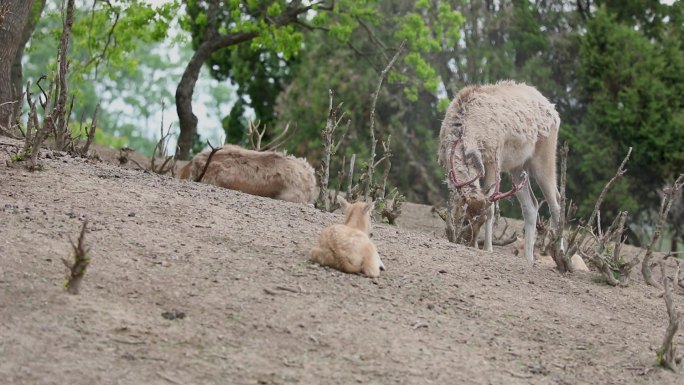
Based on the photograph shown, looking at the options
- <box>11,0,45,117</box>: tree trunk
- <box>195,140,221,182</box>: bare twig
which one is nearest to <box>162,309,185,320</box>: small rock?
<box>195,140,221,182</box>: bare twig

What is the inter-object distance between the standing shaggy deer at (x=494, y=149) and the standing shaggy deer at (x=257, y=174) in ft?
5.94

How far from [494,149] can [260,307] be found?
4444mm

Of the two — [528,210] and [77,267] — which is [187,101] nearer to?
[528,210]

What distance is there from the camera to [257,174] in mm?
11500

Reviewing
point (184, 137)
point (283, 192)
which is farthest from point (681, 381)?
point (184, 137)

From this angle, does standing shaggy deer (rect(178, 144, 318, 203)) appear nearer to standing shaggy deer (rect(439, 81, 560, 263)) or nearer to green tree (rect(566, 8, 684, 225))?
standing shaggy deer (rect(439, 81, 560, 263))

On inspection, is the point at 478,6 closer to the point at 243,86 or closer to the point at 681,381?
the point at 243,86

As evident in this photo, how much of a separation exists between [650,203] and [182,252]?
55.4 feet

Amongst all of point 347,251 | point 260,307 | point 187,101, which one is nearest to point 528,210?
point 347,251

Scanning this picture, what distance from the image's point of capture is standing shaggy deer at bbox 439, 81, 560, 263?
9914mm

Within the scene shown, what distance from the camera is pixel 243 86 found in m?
27.5

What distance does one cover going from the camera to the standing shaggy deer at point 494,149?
991 centimetres

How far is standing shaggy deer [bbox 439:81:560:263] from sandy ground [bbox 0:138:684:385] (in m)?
0.89

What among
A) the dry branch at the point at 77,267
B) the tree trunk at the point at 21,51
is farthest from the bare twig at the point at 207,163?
the tree trunk at the point at 21,51
